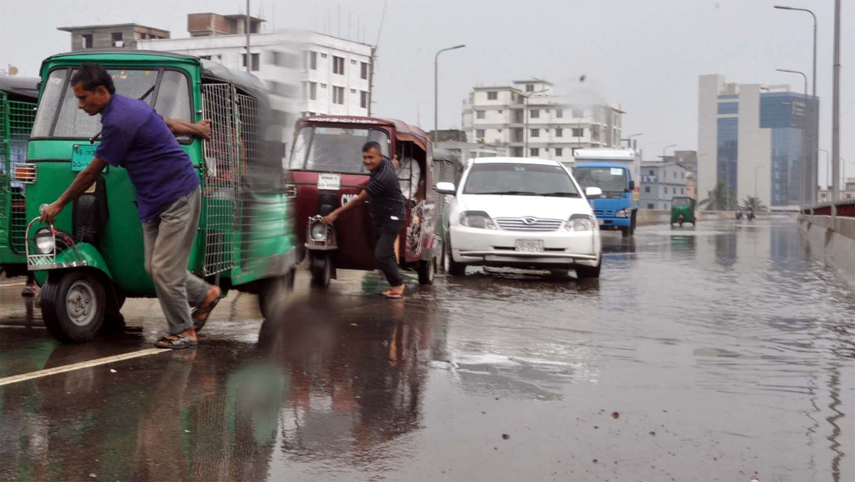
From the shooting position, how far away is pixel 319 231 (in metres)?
11.8

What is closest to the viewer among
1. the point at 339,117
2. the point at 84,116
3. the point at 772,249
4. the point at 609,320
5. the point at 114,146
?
the point at 114,146

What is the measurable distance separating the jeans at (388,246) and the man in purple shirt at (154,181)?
4010mm

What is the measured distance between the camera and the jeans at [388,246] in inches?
440

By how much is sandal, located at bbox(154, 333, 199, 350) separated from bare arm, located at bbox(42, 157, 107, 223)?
3.76 feet

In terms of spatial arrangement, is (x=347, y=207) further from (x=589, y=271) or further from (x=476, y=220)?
(x=589, y=271)

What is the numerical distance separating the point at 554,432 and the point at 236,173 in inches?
170

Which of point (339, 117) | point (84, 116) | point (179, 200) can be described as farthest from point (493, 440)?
point (339, 117)

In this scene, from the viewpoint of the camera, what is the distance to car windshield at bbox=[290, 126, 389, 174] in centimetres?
1221

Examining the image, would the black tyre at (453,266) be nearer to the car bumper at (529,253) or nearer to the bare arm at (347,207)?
the car bumper at (529,253)

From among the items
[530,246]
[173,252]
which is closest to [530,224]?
[530,246]

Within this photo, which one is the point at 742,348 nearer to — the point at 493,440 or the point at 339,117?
the point at 493,440

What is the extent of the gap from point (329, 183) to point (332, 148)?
61 centimetres

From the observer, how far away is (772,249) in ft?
83.3

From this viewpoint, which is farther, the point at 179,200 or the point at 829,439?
the point at 179,200
